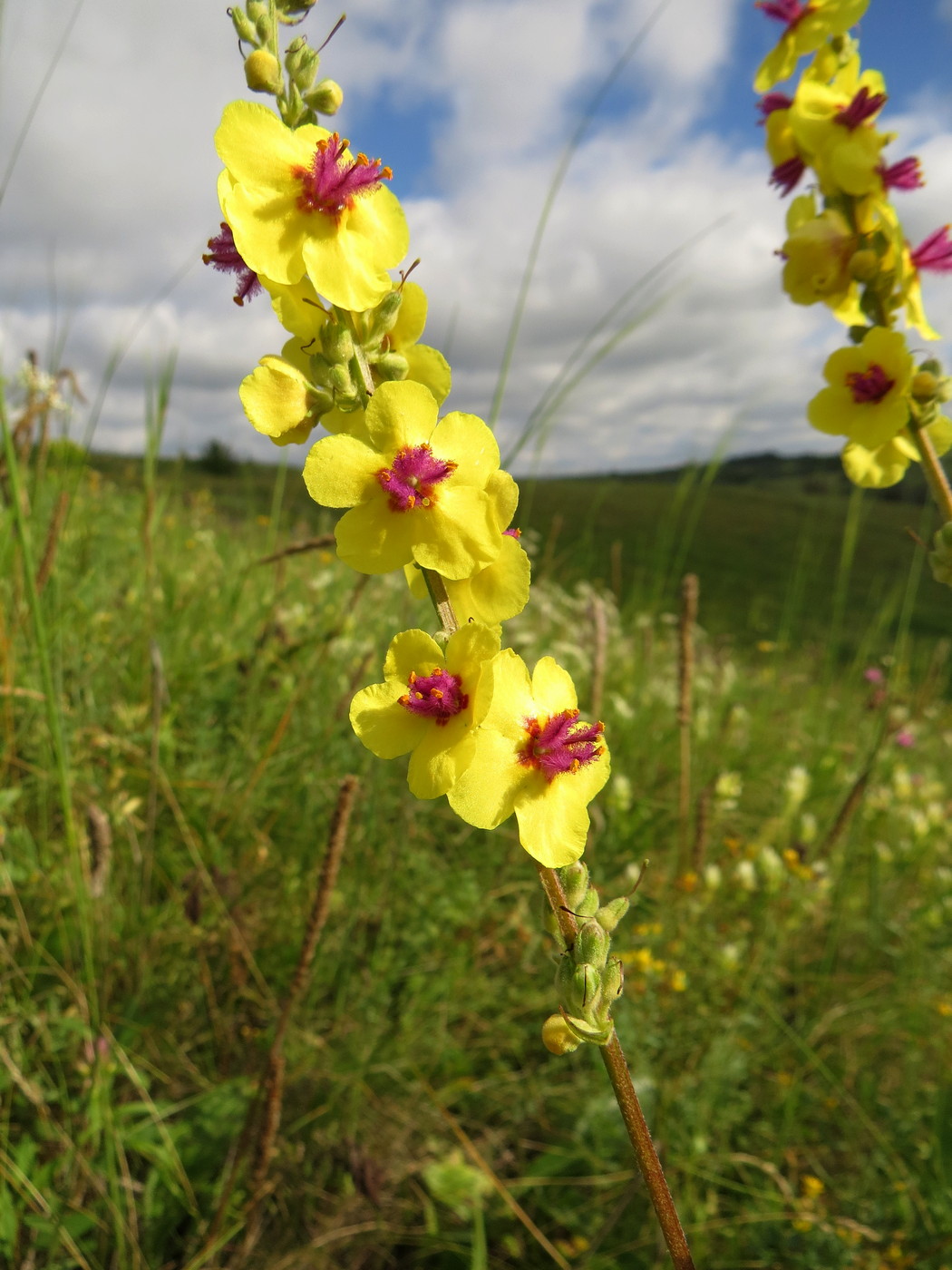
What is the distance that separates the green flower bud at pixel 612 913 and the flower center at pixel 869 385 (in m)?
1.06

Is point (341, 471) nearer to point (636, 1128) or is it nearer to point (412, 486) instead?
point (412, 486)

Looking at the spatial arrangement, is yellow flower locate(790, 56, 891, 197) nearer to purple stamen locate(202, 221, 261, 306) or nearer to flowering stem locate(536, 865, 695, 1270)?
purple stamen locate(202, 221, 261, 306)

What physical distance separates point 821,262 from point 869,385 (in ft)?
0.79

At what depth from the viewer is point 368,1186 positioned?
1719 mm

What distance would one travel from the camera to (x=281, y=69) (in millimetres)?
899

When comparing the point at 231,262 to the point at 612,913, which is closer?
the point at 612,913

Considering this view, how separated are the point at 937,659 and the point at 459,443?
4136mm

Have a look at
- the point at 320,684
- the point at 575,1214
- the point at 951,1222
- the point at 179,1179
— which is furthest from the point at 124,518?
the point at 951,1222

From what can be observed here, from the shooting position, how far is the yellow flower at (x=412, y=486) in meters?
0.81

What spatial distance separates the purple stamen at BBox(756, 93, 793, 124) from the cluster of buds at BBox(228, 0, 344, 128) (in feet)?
3.51

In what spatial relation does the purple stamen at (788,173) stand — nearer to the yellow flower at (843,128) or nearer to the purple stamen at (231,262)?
the yellow flower at (843,128)

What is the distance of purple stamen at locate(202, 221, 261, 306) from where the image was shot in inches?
36.0

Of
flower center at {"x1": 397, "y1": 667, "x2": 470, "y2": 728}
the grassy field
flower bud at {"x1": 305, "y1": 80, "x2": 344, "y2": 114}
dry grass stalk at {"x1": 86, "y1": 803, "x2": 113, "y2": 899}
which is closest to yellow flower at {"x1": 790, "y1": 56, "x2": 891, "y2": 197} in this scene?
flower bud at {"x1": 305, "y1": 80, "x2": 344, "y2": 114}

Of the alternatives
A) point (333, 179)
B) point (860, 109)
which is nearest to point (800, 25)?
point (860, 109)
